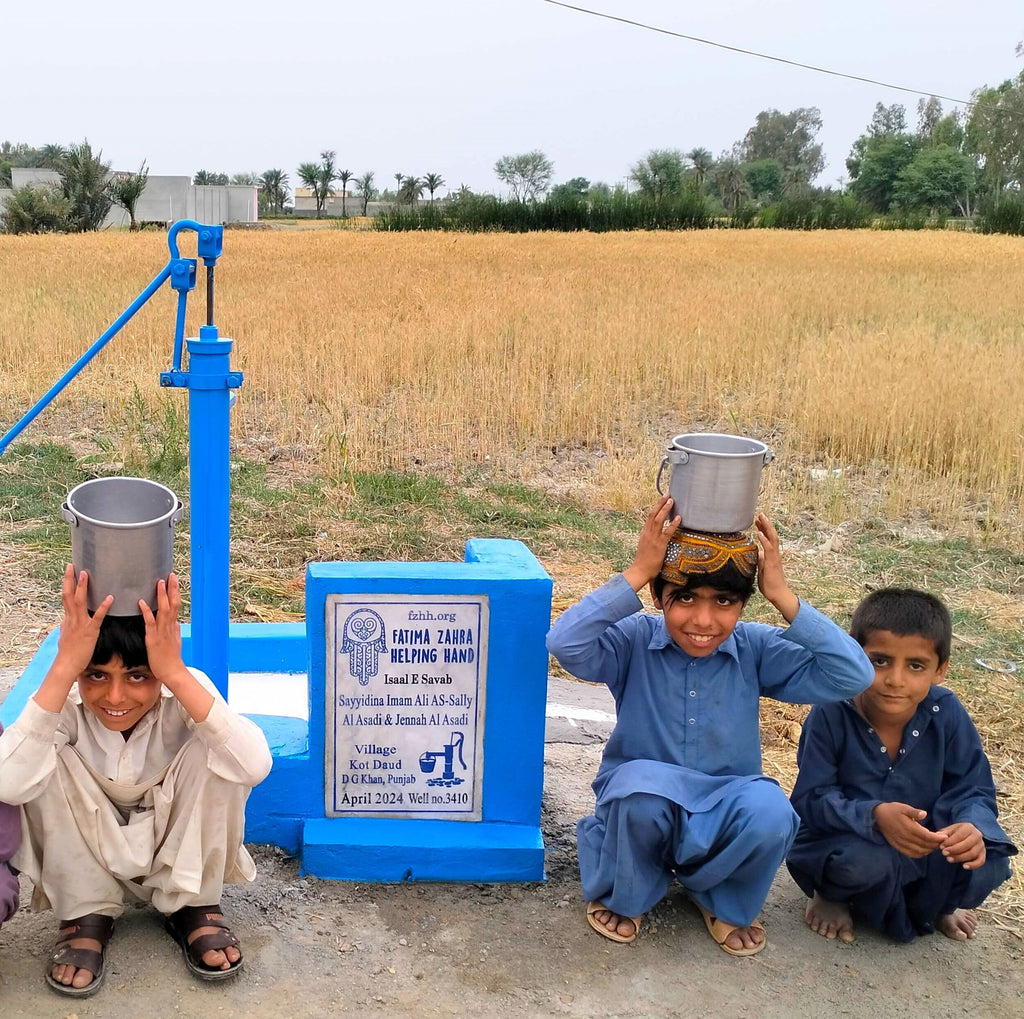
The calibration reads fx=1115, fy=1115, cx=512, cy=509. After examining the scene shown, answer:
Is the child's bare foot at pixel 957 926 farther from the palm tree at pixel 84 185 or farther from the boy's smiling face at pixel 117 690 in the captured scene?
the palm tree at pixel 84 185

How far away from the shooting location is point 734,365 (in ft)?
30.1

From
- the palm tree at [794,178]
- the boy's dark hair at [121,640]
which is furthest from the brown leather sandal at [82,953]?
the palm tree at [794,178]

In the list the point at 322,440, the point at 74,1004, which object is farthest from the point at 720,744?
the point at 322,440

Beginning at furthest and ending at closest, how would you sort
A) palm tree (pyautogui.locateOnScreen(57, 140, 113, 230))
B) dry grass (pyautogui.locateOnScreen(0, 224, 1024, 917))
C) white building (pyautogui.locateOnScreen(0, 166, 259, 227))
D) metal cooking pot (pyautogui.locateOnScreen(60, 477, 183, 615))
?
white building (pyautogui.locateOnScreen(0, 166, 259, 227)) → palm tree (pyautogui.locateOnScreen(57, 140, 113, 230)) → dry grass (pyautogui.locateOnScreen(0, 224, 1024, 917)) → metal cooking pot (pyautogui.locateOnScreen(60, 477, 183, 615))

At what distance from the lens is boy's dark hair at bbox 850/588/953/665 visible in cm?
253

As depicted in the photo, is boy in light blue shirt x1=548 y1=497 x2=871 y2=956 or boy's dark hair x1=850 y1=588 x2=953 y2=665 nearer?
boy in light blue shirt x1=548 y1=497 x2=871 y2=956

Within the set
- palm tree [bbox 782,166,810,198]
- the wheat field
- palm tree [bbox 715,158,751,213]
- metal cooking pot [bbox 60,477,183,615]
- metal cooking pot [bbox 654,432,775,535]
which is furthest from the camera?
palm tree [bbox 782,166,810,198]

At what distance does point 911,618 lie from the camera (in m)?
2.54

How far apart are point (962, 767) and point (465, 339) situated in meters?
7.37

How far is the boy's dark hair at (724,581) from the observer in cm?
240

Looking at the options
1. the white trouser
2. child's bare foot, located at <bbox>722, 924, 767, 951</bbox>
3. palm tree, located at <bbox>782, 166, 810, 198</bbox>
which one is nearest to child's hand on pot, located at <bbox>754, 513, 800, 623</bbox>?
child's bare foot, located at <bbox>722, 924, 767, 951</bbox>

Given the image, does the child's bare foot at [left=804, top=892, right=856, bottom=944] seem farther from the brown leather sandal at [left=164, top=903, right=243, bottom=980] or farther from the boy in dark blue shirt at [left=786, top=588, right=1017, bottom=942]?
the brown leather sandal at [left=164, top=903, right=243, bottom=980]

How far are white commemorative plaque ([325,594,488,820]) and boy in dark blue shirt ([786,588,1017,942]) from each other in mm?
807

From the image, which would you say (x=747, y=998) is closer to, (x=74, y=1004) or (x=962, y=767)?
(x=962, y=767)
